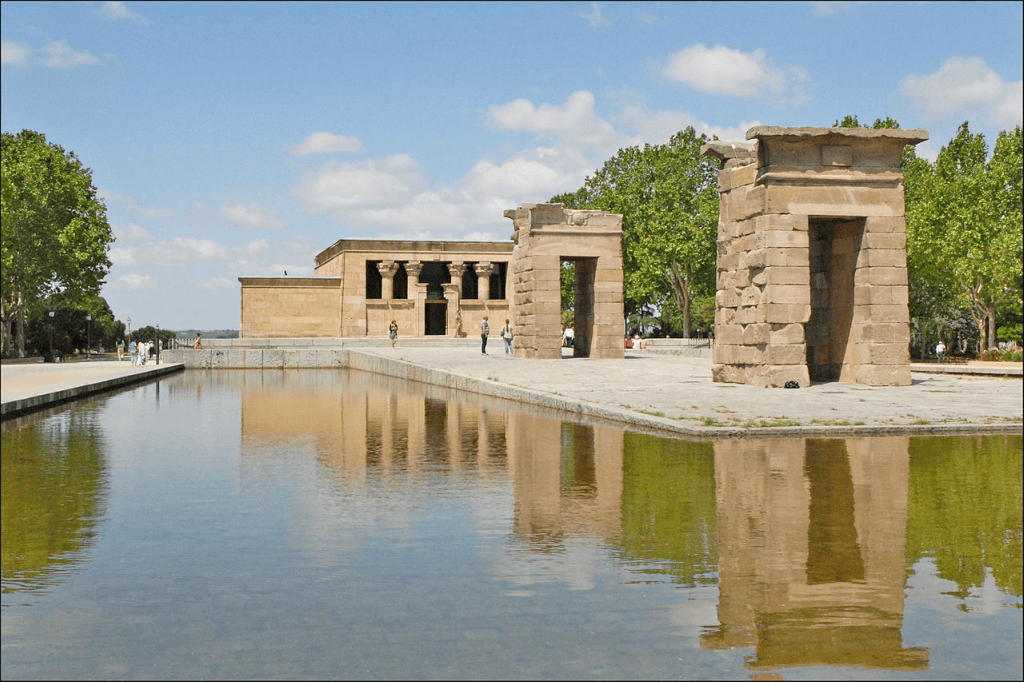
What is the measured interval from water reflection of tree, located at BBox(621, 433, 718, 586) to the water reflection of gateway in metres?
0.13

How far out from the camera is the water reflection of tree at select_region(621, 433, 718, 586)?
616 cm

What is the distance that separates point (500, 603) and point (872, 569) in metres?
2.29

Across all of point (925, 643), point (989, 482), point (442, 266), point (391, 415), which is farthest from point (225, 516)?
point (442, 266)

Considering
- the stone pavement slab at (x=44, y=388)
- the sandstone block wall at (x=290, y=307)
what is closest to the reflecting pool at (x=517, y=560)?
the stone pavement slab at (x=44, y=388)

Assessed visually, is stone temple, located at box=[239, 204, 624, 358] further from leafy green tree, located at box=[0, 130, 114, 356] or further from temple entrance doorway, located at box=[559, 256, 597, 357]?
temple entrance doorway, located at box=[559, 256, 597, 357]

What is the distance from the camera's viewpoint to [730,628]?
15.7 ft

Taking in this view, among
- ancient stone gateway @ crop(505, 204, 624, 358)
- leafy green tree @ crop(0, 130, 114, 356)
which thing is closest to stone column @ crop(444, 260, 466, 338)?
leafy green tree @ crop(0, 130, 114, 356)

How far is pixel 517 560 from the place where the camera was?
610 cm

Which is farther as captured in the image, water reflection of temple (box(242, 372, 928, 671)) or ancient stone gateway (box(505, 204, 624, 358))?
ancient stone gateway (box(505, 204, 624, 358))

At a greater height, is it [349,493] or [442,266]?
[442,266]

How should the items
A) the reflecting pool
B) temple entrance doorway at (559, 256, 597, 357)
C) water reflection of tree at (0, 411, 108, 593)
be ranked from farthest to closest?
1. temple entrance doorway at (559, 256, 597, 357)
2. water reflection of tree at (0, 411, 108, 593)
3. the reflecting pool

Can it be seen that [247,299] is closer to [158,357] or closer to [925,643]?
[158,357]

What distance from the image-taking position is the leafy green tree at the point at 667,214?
180 feet

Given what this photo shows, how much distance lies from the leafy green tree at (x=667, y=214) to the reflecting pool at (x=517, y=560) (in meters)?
43.4
